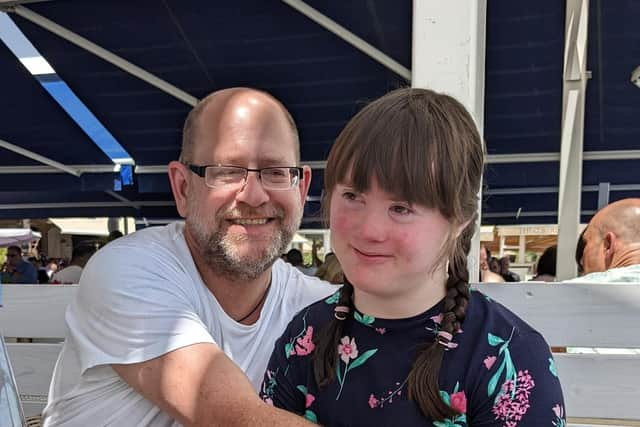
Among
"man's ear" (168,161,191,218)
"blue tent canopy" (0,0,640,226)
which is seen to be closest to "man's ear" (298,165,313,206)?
"man's ear" (168,161,191,218)

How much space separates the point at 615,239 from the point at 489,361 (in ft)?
5.11

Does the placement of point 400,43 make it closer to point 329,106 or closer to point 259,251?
point 329,106

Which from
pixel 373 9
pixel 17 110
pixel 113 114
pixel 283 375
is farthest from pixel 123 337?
pixel 17 110

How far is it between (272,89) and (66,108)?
2118 millimetres

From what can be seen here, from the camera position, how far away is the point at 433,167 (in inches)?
30.0

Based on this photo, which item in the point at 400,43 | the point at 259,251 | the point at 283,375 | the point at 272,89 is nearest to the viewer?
the point at 283,375

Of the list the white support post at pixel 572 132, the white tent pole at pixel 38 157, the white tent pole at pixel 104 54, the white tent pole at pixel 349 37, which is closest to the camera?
the white support post at pixel 572 132

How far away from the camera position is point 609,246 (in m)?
2.05

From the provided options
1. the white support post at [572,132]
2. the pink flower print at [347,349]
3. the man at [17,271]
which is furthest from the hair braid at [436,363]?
the man at [17,271]

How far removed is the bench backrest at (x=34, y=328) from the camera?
1550 mm

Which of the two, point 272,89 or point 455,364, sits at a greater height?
point 272,89

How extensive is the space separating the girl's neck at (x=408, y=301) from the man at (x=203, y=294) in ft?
0.72

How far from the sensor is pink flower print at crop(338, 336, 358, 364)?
0.87 metres

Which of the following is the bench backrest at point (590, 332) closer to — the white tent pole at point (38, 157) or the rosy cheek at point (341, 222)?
the rosy cheek at point (341, 222)
